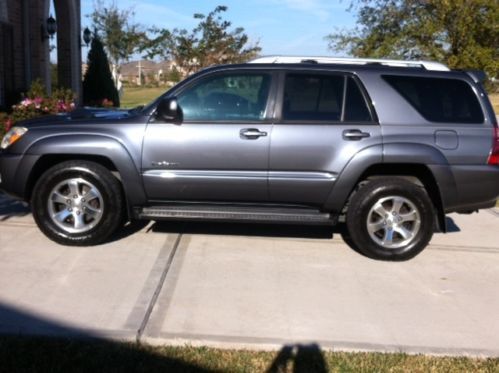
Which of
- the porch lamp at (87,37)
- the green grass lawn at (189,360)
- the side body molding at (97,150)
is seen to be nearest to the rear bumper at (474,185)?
the green grass lawn at (189,360)

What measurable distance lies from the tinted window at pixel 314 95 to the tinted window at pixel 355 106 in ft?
0.25

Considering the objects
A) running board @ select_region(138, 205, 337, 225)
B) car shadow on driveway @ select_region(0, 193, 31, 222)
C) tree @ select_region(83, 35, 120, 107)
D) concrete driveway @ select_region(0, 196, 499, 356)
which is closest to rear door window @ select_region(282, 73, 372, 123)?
running board @ select_region(138, 205, 337, 225)

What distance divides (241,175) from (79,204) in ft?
5.19

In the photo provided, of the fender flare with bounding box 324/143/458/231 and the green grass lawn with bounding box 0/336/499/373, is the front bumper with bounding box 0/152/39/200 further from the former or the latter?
the fender flare with bounding box 324/143/458/231

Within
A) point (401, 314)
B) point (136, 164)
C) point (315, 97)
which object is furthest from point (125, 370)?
point (315, 97)

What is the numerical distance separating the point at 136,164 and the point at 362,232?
222cm

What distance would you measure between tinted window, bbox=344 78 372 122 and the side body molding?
2.06 meters

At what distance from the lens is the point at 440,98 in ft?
19.3

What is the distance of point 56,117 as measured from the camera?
244 inches

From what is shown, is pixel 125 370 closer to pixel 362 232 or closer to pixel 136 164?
pixel 136 164

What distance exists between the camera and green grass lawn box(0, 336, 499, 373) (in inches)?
143

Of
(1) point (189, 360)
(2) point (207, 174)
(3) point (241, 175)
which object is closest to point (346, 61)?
(3) point (241, 175)

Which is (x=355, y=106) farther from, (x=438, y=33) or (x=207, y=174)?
(x=438, y=33)

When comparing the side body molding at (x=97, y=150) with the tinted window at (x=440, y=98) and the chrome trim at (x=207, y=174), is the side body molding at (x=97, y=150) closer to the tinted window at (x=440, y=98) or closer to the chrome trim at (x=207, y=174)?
the chrome trim at (x=207, y=174)
